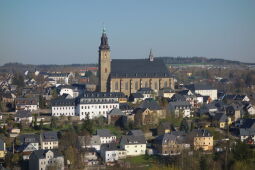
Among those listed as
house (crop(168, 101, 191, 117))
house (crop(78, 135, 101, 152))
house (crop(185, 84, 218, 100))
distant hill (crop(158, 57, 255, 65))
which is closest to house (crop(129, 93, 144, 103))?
house (crop(168, 101, 191, 117))

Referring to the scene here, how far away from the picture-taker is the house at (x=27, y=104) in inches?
1781

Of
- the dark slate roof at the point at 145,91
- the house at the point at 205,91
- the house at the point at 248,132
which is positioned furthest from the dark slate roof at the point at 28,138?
the house at the point at 205,91

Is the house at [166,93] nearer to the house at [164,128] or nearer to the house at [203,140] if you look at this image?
the house at [164,128]

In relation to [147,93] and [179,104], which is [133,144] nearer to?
[179,104]

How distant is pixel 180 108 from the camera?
4419cm

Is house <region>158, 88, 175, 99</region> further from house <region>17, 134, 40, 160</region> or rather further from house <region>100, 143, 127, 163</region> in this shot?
house <region>17, 134, 40, 160</region>

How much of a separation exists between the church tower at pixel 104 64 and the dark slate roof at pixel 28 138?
55.3ft

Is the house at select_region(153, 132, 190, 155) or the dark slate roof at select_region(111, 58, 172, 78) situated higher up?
the dark slate roof at select_region(111, 58, 172, 78)

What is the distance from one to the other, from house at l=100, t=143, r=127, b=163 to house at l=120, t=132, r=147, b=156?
498mm

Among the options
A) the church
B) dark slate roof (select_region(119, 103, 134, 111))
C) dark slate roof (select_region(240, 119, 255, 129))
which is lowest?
dark slate roof (select_region(240, 119, 255, 129))

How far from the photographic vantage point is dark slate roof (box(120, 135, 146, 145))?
3559 cm

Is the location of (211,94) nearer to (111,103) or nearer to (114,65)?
(114,65)

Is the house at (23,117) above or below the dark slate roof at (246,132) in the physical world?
above

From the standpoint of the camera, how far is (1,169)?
30.1m
